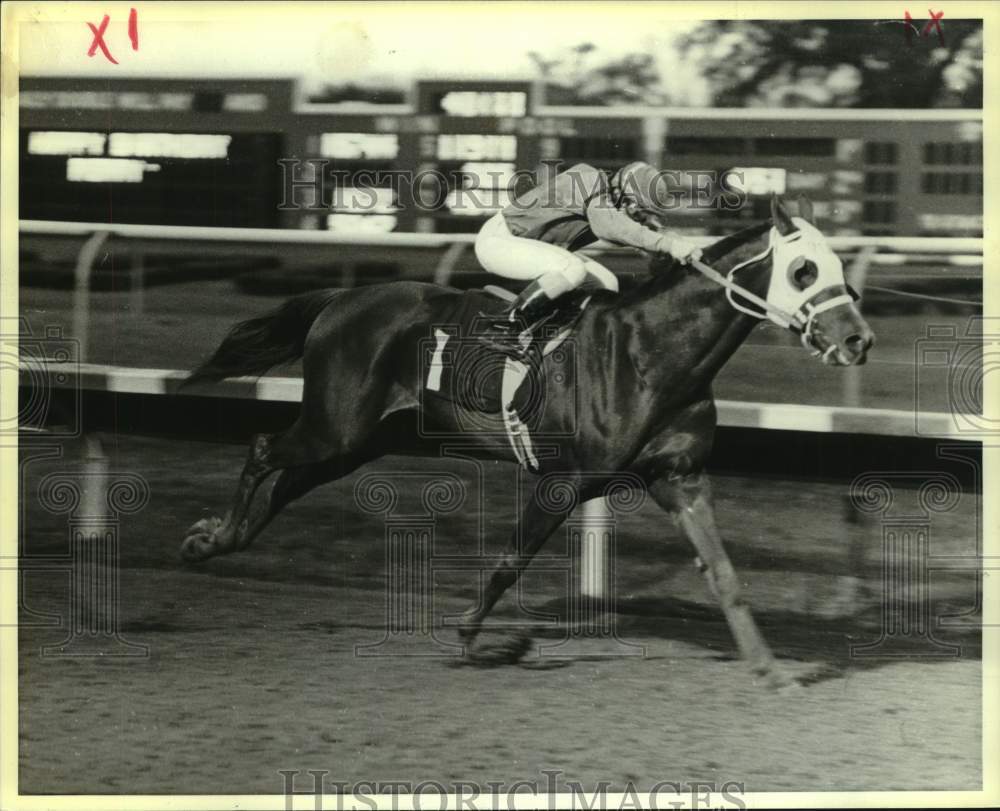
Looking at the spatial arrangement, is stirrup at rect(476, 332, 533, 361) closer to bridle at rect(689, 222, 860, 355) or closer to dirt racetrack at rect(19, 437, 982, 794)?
dirt racetrack at rect(19, 437, 982, 794)

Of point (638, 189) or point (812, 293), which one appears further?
point (638, 189)

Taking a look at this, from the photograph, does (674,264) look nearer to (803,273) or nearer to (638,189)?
(638,189)

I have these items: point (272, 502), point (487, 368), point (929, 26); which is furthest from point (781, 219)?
point (272, 502)

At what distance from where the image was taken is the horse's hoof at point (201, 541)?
16.7ft

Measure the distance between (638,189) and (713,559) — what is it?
1.23 meters

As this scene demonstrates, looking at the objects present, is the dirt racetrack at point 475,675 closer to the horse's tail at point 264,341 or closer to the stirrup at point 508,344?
the horse's tail at point 264,341

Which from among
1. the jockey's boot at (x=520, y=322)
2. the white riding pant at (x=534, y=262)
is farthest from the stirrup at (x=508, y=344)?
the white riding pant at (x=534, y=262)

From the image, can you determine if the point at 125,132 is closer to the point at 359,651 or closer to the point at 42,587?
the point at 42,587

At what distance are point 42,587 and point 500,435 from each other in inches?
63.3

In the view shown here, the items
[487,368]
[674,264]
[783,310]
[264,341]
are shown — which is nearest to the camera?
[783,310]

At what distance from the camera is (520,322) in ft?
16.0

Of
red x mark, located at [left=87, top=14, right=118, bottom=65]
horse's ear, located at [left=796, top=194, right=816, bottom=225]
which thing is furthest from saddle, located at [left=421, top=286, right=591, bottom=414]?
red x mark, located at [left=87, top=14, right=118, bottom=65]

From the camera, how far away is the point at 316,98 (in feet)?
16.5

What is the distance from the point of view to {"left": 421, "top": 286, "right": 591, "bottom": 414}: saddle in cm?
488
